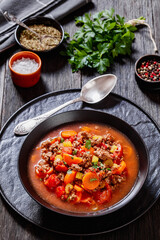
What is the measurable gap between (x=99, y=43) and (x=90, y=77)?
51 cm

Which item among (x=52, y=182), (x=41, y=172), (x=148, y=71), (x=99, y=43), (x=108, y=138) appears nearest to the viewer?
(x=52, y=182)

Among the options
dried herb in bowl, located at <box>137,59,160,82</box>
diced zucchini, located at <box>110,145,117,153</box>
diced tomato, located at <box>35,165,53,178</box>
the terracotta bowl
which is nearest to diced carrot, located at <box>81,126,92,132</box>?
diced zucchini, located at <box>110,145,117,153</box>

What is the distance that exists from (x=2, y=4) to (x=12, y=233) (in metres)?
3.47

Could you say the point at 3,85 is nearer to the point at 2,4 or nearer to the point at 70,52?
the point at 70,52

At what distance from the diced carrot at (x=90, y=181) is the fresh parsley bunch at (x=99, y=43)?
1790 millimetres

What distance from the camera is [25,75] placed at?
449 cm

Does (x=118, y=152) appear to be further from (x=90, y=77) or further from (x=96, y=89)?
(x=90, y=77)

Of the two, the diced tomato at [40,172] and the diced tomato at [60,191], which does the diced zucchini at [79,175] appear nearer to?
the diced tomato at [60,191]

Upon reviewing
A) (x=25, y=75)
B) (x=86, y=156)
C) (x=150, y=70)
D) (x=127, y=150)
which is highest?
(x=25, y=75)

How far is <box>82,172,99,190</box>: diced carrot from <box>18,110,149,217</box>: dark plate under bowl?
26cm

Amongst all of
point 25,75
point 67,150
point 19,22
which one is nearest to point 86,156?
point 67,150

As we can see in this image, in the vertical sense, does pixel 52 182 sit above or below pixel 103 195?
above

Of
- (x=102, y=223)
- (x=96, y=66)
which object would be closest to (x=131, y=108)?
(x=96, y=66)

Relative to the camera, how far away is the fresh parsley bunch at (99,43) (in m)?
4.85
